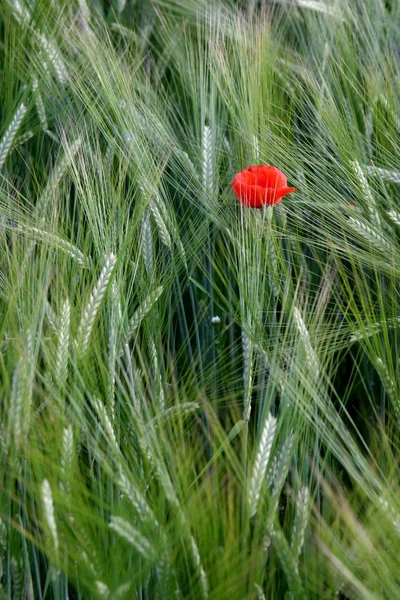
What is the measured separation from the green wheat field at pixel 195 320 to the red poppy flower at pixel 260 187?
25mm

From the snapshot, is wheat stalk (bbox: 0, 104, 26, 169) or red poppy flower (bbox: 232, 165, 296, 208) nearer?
red poppy flower (bbox: 232, 165, 296, 208)

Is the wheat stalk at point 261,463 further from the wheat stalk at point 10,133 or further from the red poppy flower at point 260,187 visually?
the wheat stalk at point 10,133

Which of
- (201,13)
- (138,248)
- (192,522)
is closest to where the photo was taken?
(192,522)

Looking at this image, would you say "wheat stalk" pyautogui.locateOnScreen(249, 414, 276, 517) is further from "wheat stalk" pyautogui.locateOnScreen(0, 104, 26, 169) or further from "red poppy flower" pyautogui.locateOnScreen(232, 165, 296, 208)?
"wheat stalk" pyautogui.locateOnScreen(0, 104, 26, 169)

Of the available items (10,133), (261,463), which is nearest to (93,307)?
(261,463)

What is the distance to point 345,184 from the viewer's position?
912mm

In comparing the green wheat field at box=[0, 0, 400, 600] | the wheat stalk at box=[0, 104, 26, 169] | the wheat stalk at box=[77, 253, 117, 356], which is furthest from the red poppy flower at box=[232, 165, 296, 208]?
the wheat stalk at box=[0, 104, 26, 169]

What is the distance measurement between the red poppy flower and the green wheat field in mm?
25

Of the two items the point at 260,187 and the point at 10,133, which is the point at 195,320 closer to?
the point at 260,187

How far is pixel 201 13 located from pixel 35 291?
681 mm

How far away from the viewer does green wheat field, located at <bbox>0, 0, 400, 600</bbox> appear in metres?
0.61

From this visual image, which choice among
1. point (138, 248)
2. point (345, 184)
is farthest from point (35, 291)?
point (345, 184)

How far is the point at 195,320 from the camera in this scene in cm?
89

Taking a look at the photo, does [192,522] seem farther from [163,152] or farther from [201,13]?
[201,13]
